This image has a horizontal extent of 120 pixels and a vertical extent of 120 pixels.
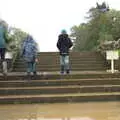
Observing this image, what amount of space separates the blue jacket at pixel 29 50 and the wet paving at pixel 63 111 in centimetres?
380

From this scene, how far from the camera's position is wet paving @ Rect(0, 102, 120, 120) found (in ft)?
34.2

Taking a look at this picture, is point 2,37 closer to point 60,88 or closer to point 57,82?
point 57,82

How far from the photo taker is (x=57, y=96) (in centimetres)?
1336

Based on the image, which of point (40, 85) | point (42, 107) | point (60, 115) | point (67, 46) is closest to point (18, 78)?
point (40, 85)

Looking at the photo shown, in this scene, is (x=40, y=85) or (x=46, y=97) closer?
(x=46, y=97)

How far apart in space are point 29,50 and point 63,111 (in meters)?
5.40

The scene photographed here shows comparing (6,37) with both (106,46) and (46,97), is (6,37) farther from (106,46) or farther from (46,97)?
(106,46)

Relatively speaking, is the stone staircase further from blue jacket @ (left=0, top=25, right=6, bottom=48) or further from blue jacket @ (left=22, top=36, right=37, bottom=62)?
blue jacket @ (left=0, top=25, right=6, bottom=48)

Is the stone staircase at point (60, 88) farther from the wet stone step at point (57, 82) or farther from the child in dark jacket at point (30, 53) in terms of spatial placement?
the child in dark jacket at point (30, 53)

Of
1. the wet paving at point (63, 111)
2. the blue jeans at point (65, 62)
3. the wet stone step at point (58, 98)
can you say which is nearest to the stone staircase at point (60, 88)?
the wet stone step at point (58, 98)

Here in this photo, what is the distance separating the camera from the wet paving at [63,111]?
1041 cm

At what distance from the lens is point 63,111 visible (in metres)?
11.4

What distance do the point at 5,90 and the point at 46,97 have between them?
5.16ft

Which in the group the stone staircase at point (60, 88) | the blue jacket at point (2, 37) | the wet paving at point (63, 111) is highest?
the blue jacket at point (2, 37)
